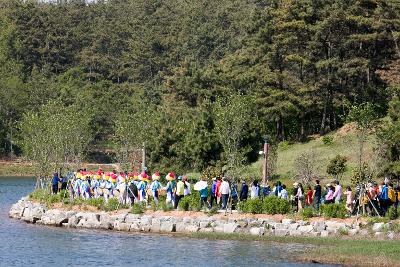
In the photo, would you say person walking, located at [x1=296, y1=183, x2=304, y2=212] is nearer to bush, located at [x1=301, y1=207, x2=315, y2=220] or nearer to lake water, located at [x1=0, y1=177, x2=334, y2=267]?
bush, located at [x1=301, y1=207, x2=315, y2=220]

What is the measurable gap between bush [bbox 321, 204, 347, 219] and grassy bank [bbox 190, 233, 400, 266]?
2297mm

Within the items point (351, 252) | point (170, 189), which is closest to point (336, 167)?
point (170, 189)

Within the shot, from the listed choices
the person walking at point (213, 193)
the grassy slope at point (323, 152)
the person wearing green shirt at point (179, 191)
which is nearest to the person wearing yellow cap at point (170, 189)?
the person wearing green shirt at point (179, 191)

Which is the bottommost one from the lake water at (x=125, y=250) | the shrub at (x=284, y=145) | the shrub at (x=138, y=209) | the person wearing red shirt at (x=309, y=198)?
the lake water at (x=125, y=250)

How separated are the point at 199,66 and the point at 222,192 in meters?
59.8

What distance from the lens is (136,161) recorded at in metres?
71.2

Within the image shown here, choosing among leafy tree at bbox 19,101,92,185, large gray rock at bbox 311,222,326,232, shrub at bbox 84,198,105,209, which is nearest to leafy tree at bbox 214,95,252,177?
shrub at bbox 84,198,105,209

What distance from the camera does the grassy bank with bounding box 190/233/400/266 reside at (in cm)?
3294

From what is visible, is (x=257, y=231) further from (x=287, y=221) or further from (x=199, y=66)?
(x=199, y=66)

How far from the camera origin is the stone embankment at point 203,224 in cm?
3956

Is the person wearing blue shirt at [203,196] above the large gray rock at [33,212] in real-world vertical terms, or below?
above

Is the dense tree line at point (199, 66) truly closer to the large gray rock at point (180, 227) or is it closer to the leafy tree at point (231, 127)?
the leafy tree at point (231, 127)

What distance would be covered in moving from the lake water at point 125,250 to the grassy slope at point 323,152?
67.8ft

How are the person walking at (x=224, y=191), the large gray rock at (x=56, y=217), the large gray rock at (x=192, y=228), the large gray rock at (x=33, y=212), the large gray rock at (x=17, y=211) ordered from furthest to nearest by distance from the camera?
the large gray rock at (x=17, y=211), the large gray rock at (x=33, y=212), the large gray rock at (x=56, y=217), the person walking at (x=224, y=191), the large gray rock at (x=192, y=228)
